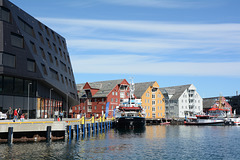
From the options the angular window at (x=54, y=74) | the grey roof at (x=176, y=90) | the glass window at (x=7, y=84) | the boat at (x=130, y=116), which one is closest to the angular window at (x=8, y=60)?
A: the glass window at (x=7, y=84)

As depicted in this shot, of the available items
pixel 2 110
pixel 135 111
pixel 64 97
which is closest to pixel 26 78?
pixel 2 110

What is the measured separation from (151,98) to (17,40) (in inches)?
3342

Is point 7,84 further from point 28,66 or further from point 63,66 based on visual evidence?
point 63,66

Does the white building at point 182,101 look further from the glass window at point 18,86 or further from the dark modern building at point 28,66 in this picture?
the glass window at point 18,86

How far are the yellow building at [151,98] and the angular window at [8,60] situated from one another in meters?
79.6

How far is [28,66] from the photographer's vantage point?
187 feet

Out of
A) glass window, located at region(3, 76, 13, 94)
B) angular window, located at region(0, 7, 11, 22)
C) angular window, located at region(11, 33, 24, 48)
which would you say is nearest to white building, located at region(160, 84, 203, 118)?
angular window, located at region(11, 33, 24, 48)

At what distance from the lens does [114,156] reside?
34531mm

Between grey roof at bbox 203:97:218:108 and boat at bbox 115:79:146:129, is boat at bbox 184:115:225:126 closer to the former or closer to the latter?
boat at bbox 115:79:146:129

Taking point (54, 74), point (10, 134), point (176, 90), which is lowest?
point (10, 134)

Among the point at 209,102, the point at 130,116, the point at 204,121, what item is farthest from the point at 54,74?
the point at 209,102

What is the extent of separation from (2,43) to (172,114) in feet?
336

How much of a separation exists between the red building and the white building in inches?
1159

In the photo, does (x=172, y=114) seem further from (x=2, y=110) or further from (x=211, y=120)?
(x=2, y=110)
